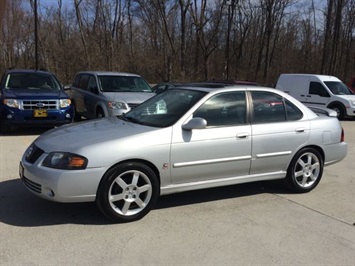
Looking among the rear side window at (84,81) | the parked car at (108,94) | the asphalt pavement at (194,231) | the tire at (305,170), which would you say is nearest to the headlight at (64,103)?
the parked car at (108,94)

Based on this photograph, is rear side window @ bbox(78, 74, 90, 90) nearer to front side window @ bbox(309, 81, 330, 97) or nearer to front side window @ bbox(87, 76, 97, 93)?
front side window @ bbox(87, 76, 97, 93)

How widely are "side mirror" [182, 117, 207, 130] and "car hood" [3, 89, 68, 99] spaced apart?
6.28m

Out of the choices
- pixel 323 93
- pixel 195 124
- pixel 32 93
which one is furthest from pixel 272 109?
pixel 323 93

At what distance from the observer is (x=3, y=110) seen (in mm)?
9648

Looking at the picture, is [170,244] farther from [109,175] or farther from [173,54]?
[173,54]

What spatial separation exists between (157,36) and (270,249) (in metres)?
33.2

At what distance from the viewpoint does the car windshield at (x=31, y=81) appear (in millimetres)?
10808

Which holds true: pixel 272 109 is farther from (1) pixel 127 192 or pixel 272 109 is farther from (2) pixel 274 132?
(1) pixel 127 192

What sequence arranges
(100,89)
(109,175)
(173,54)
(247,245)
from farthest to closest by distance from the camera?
(173,54)
(100,89)
(109,175)
(247,245)

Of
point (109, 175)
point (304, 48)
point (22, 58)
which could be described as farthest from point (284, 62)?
point (109, 175)

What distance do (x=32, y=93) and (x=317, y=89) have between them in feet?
37.6

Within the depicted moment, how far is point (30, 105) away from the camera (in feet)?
32.1

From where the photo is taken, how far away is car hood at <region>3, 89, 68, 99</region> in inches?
387

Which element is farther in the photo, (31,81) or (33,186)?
(31,81)
